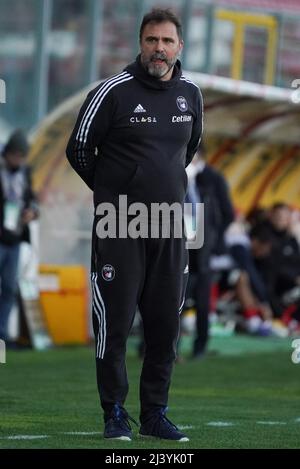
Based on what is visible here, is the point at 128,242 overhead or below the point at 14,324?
overhead

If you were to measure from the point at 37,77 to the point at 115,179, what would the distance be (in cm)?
1093

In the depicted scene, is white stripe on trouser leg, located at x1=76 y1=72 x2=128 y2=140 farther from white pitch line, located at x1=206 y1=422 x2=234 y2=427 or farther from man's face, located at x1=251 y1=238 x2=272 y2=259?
man's face, located at x1=251 y1=238 x2=272 y2=259

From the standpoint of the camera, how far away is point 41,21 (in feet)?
60.6

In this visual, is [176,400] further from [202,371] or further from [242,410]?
[202,371]

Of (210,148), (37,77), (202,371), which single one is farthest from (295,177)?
(202,371)

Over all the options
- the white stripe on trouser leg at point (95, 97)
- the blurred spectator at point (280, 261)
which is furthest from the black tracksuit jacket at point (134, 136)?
the blurred spectator at point (280, 261)

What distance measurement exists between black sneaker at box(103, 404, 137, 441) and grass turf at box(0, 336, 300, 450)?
66 millimetres

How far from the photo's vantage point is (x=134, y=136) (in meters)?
7.93

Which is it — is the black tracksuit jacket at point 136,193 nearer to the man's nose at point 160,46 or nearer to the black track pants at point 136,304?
the black track pants at point 136,304

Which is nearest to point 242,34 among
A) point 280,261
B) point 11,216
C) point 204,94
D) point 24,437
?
point 280,261

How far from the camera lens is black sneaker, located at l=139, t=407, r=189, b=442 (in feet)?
26.0

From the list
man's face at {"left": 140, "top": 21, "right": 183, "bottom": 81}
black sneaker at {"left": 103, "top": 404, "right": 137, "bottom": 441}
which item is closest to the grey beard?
man's face at {"left": 140, "top": 21, "right": 183, "bottom": 81}

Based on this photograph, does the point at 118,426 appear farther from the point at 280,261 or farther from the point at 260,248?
the point at 260,248

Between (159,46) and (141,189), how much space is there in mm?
762
